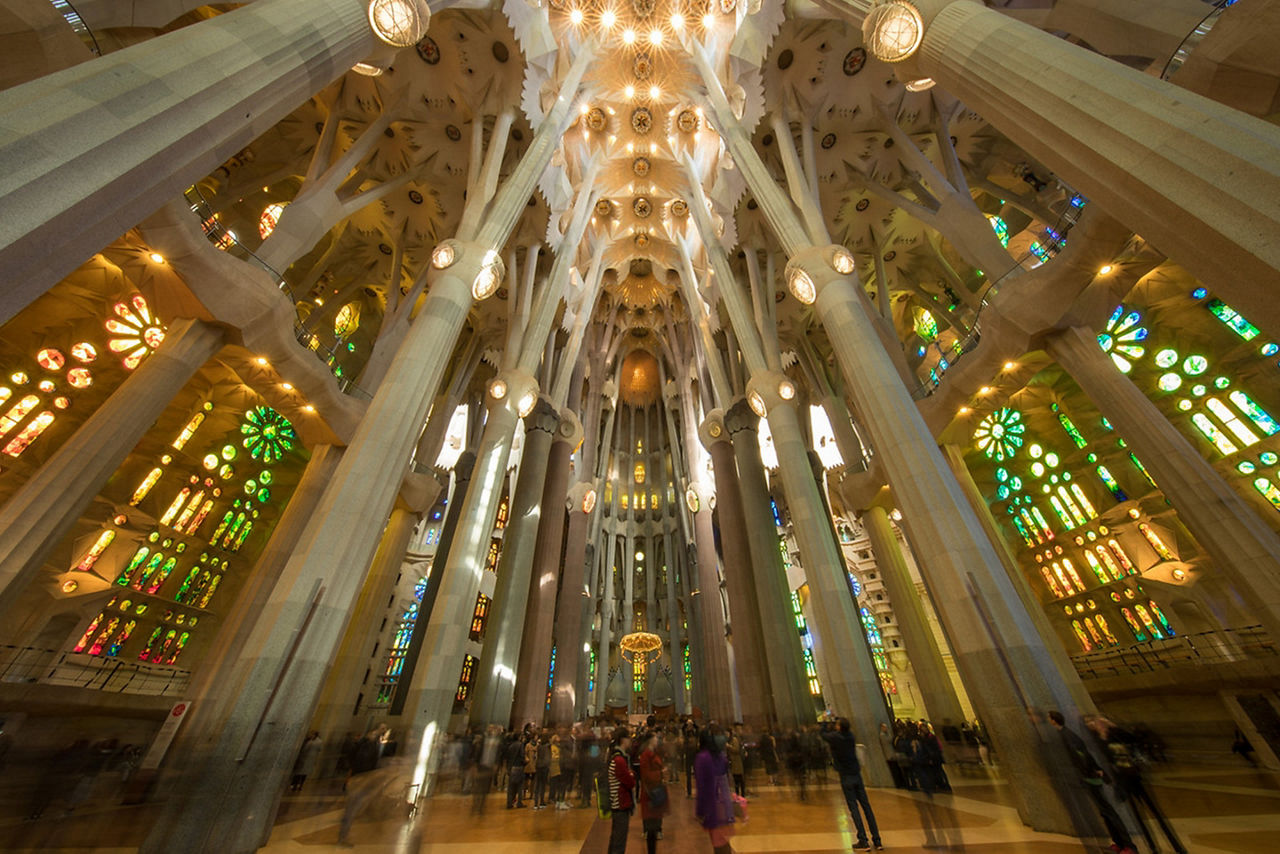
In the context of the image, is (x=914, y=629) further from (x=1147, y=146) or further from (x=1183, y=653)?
(x=1147, y=146)

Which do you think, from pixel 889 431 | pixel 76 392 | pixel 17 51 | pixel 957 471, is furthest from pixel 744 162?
pixel 76 392

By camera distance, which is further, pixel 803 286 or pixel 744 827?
pixel 803 286

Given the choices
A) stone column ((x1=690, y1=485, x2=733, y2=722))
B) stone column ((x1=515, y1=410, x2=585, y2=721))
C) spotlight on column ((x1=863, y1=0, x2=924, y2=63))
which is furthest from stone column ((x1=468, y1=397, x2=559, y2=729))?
spotlight on column ((x1=863, y1=0, x2=924, y2=63))

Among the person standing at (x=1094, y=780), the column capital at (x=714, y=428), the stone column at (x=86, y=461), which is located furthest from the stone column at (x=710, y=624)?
the stone column at (x=86, y=461)

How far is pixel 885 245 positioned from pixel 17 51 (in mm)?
21485

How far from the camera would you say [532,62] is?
45.2 feet

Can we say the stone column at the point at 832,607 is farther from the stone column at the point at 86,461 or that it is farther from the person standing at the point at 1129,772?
the stone column at the point at 86,461

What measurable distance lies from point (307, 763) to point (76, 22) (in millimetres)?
13938

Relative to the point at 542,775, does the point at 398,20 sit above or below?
above

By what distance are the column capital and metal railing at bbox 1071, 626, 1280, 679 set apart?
14.4m

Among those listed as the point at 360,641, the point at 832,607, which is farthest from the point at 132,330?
the point at 832,607

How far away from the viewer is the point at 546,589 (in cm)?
1672

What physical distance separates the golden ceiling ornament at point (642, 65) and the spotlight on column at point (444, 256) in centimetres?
1540

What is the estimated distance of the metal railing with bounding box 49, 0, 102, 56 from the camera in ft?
22.7
